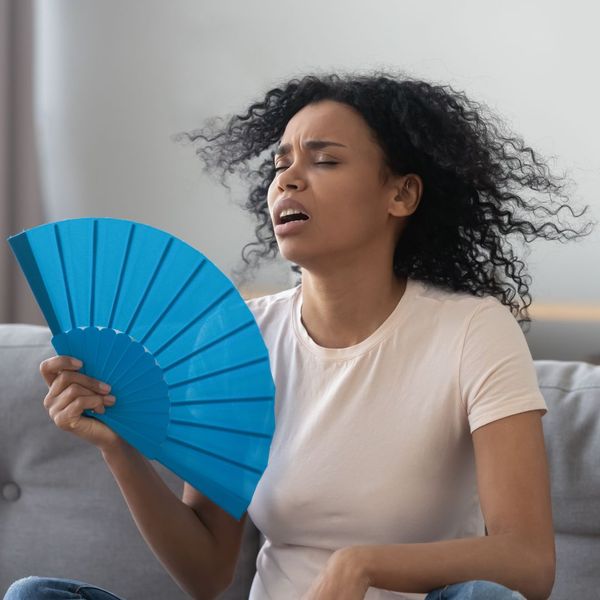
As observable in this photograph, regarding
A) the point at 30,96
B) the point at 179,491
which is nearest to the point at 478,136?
the point at 179,491

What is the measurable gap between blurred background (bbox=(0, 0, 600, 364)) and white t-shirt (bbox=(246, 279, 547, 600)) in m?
0.95

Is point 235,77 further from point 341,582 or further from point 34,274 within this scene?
point 341,582

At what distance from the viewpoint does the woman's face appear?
1460 millimetres

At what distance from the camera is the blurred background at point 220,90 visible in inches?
92.3

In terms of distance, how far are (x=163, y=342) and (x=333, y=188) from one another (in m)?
0.33

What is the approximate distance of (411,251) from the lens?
1636mm

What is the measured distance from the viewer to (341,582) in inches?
48.4

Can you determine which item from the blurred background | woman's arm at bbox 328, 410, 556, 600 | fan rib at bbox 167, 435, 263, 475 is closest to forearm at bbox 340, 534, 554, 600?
woman's arm at bbox 328, 410, 556, 600

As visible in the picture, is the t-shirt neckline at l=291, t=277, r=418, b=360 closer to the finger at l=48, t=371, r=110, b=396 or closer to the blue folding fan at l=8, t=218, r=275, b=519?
the blue folding fan at l=8, t=218, r=275, b=519

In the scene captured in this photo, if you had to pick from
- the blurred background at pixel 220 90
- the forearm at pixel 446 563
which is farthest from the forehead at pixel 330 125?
the blurred background at pixel 220 90

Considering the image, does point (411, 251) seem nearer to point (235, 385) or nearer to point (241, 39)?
point (235, 385)

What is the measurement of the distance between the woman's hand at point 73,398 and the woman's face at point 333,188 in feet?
1.11

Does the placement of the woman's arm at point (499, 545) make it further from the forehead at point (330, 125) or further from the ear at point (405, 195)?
the forehead at point (330, 125)

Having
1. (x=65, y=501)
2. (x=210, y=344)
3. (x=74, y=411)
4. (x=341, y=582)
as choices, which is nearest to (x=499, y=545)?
(x=341, y=582)
